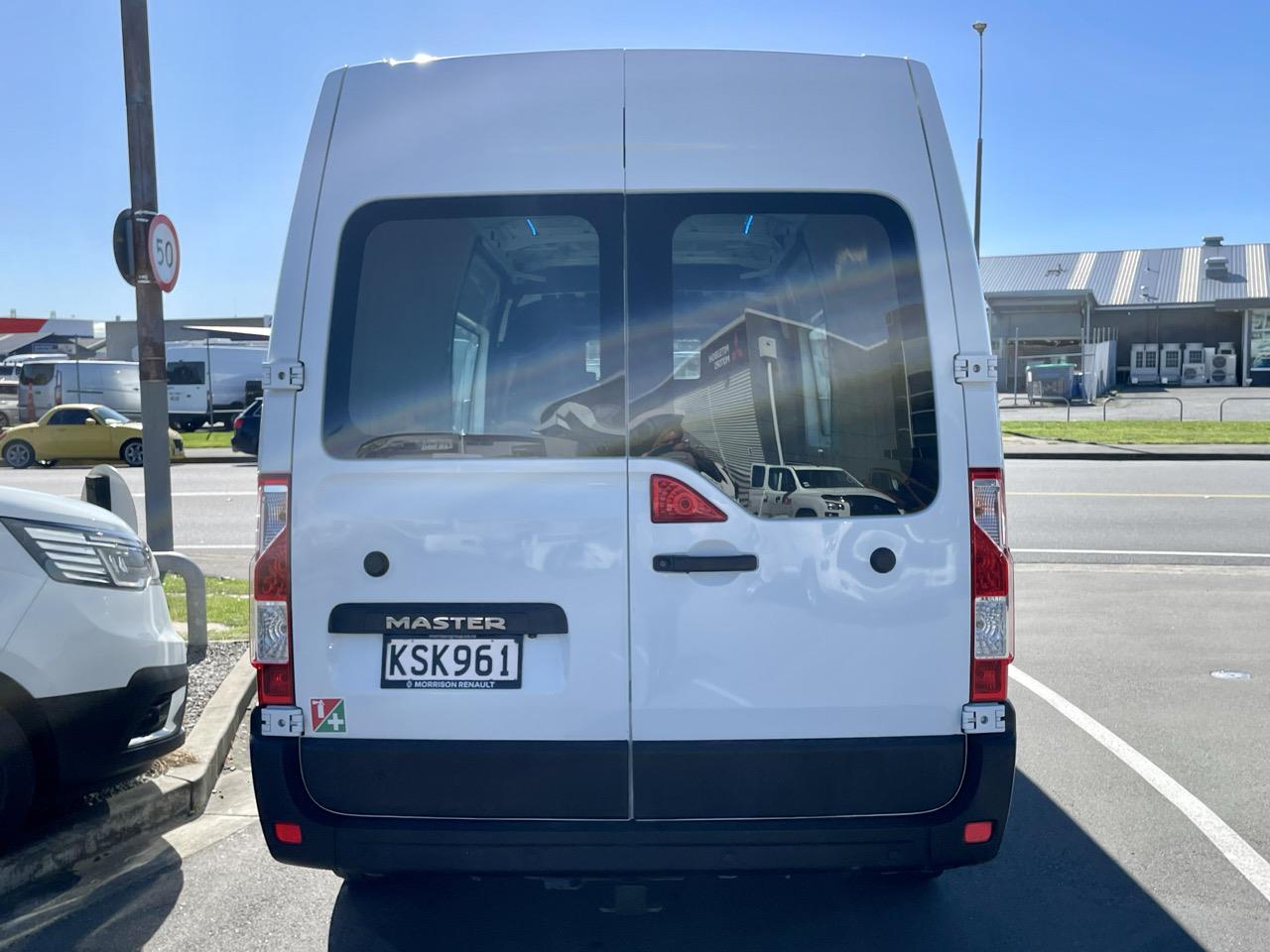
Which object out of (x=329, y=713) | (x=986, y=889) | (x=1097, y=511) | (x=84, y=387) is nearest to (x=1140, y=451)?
(x=1097, y=511)

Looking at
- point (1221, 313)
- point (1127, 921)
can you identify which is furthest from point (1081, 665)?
point (1221, 313)

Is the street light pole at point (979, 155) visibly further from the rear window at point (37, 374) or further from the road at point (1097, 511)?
the rear window at point (37, 374)

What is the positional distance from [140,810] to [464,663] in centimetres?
218

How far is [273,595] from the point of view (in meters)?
Answer: 3.08

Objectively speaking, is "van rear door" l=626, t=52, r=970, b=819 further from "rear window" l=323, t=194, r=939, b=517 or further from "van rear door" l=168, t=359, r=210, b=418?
"van rear door" l=168, t=359, r=210, b=418

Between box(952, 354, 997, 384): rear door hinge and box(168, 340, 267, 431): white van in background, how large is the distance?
33488 mm

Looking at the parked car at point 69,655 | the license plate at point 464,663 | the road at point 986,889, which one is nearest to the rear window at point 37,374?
the road at point 986,889

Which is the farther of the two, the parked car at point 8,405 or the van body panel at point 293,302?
the parked car at point 8,405

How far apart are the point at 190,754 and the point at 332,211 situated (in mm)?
2910

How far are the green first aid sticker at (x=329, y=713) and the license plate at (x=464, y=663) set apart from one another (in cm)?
16

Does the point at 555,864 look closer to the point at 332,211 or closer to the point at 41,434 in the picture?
the point at 332,211

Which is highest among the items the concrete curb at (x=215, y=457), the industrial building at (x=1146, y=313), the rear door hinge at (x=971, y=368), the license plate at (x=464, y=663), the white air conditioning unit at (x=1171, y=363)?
the industrial building at (x=1146, y=313)

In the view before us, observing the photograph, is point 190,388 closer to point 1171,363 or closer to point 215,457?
point 215,457

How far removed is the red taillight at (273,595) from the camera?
3053 mm
